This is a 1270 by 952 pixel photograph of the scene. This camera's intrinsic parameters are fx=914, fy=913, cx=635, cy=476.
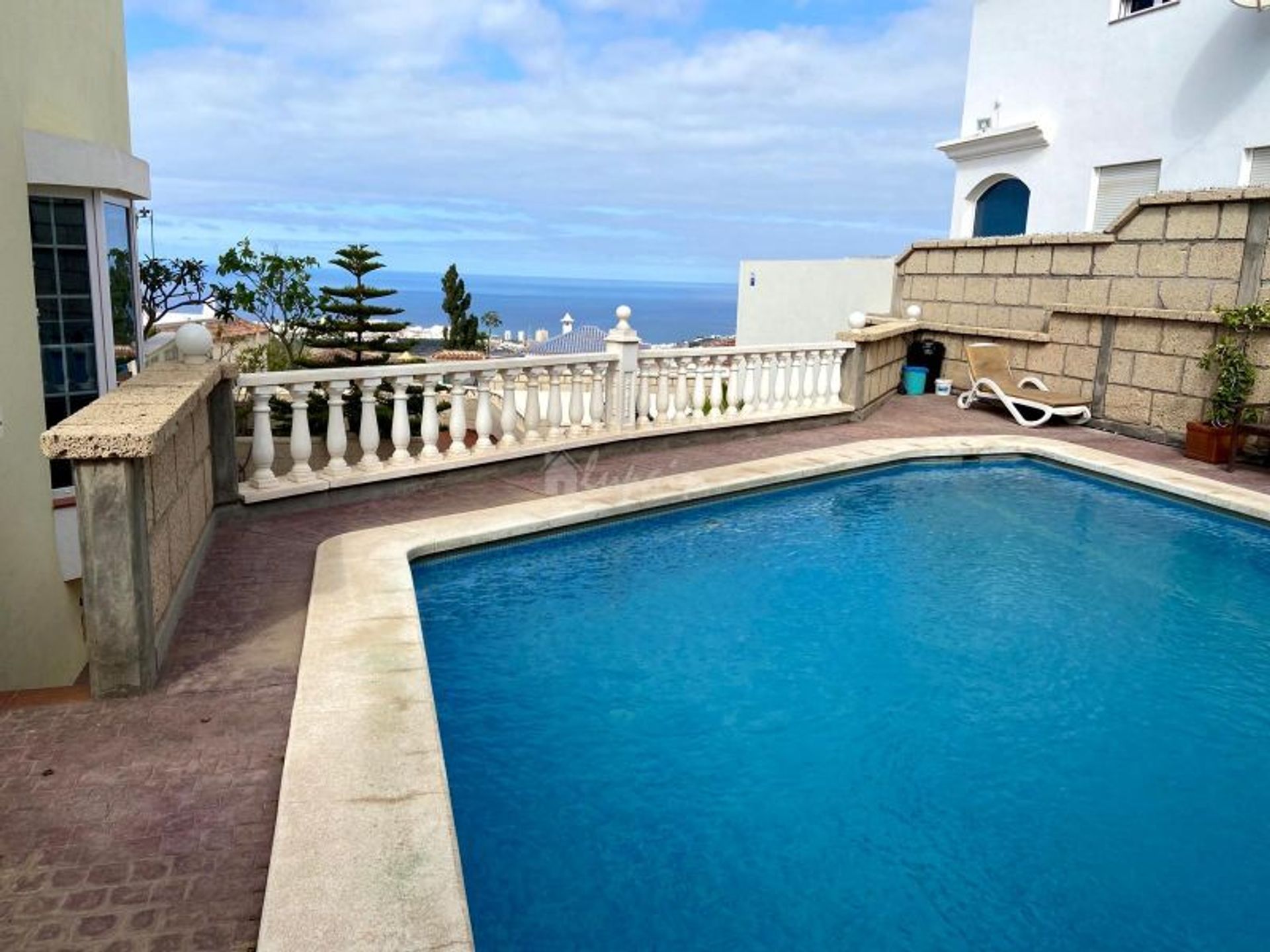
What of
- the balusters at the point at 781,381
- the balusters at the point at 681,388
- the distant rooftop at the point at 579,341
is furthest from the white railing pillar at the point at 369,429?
the distant rooftop at the point at 579,341

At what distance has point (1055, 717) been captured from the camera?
4758mm

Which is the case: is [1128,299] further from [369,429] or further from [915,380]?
[369,429]

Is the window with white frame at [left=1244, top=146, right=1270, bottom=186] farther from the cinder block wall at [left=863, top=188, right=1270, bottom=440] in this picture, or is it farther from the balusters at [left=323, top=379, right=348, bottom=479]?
the balusters at [left=323, top=379, right=348, bottom=479]

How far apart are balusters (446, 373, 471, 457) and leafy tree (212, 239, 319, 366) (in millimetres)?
8538

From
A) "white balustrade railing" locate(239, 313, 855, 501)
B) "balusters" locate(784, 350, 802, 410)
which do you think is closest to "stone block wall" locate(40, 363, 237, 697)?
"white balustrade railing" locate(239, 313, 855, 501)

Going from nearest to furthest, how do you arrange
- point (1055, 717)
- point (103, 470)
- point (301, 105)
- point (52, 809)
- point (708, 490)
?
point (52, 809) < point (103, 470) < point (1055, 717) < point (708, 490) < point (301, 105)

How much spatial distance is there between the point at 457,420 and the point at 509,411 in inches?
31.2

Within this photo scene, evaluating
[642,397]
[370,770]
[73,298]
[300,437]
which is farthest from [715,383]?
[370,770]

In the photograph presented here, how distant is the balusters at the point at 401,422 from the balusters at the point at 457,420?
1.21 ft

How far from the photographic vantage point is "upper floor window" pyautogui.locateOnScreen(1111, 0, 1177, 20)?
1537 cm

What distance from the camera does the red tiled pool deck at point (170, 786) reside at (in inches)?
105

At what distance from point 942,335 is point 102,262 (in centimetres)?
1190

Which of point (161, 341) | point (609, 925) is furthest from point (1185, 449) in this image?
point (161, 341)

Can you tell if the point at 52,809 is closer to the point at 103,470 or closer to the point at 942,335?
the point at 103,470
